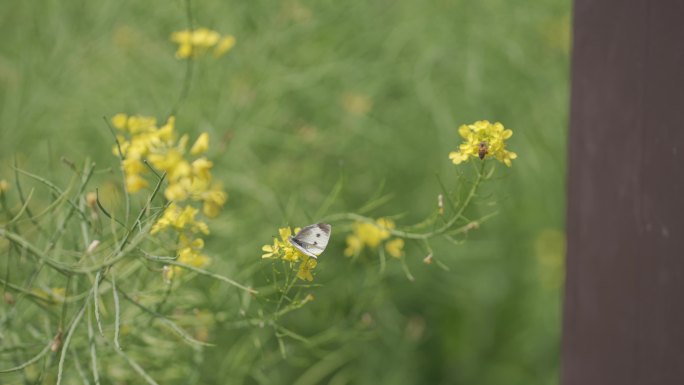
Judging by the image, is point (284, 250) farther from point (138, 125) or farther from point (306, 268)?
point (138, 125)

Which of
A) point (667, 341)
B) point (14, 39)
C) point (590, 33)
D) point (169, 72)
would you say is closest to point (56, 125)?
point (169, 72)

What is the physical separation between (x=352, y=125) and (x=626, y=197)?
87 centimetres

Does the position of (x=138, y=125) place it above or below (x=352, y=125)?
below

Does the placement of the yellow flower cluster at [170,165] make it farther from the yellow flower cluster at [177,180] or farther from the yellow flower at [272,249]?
the yellow flower at [272,249]

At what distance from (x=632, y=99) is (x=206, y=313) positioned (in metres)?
0.58

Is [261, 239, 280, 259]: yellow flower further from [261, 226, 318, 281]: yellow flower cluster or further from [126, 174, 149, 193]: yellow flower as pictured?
[126, 174, 149, 193]: yellow flower

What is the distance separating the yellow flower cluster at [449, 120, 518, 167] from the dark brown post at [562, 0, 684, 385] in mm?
165

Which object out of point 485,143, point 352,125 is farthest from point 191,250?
point 352,125

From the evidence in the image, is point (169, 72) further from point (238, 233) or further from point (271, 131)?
point (238, 233)

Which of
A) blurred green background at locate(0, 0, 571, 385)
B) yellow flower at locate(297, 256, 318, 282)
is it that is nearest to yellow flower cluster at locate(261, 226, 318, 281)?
yellow flower at locate(297, 256, 318, 282)

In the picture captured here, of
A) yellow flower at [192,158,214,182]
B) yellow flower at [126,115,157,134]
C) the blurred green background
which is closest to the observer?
yellow flower at [192,158,214,182]

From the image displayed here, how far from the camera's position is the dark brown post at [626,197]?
2.47 ft

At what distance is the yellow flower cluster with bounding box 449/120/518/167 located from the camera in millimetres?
675

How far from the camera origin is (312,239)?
66cm
